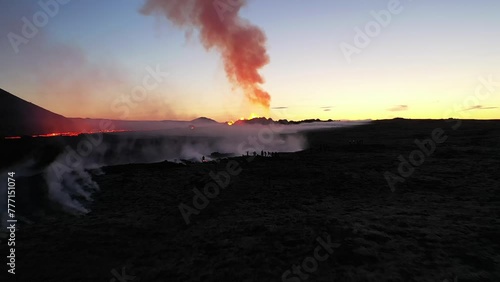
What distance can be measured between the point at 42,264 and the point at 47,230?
10.4ft

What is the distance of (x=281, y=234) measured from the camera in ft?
33.7

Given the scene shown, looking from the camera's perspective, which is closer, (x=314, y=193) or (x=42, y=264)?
(x=42, y=264)

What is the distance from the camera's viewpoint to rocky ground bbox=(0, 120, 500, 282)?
7824 millimetres

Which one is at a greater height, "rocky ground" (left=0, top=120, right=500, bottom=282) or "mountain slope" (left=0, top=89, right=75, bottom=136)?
"mountain slope" (left=0, top=89, right=75, bottom=136)

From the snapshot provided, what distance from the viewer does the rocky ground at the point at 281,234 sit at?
308 inches

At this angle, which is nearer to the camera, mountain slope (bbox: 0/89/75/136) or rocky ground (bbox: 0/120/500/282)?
rocky ground (bbox: 0/120/500/282)

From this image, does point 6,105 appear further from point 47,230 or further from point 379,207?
point 379,207

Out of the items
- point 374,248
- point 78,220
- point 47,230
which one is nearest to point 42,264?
point 47,230

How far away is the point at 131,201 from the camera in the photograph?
15.6 meters

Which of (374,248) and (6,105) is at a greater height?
(6,105)

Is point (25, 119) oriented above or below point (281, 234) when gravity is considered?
above

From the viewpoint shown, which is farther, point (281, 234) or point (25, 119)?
point (25, 119)

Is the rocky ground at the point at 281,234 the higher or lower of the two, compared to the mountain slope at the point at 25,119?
lower

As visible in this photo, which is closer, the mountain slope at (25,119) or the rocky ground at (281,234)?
the rocky ground at (281,234)
